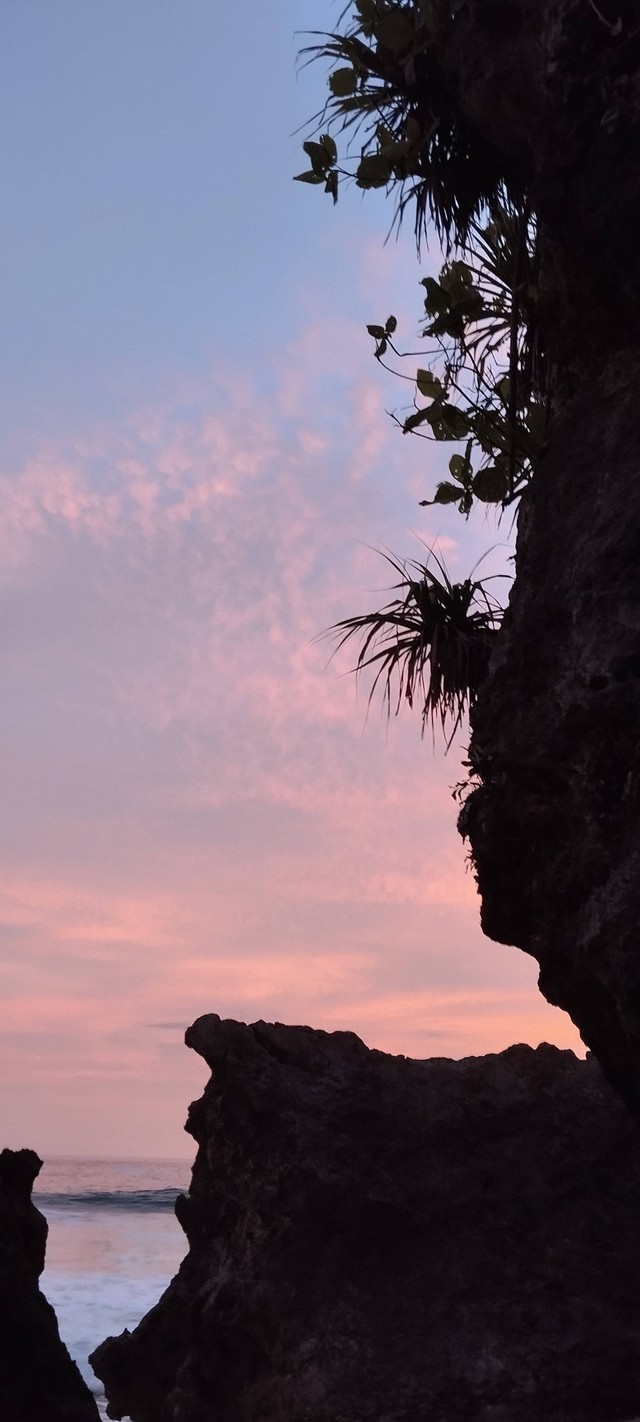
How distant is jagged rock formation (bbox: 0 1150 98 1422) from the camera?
427 cm

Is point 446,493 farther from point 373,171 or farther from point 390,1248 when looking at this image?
point 390,1248

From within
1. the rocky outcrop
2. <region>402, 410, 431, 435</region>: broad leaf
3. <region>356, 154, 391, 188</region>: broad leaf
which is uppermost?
<region>356, 154, 391, 188</region>: broad leaf

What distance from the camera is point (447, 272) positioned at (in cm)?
582

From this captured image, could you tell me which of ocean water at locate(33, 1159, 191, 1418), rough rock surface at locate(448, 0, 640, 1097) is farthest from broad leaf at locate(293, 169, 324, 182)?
ocean water at locate(33, 1159, 191, 1418)

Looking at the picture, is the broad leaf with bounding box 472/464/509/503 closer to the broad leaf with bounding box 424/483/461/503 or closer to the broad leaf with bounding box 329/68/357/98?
the broad leaf with bounding box 424/483/461/503

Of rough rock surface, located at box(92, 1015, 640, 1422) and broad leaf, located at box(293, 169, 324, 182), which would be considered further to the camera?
broad leaf, located at box(293, 169, 324, 182)

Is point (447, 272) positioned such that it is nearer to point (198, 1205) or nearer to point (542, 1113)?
point (542, 1113)

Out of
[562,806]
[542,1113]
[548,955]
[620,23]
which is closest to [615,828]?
[562,806]

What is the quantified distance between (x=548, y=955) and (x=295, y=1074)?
4.64 feet

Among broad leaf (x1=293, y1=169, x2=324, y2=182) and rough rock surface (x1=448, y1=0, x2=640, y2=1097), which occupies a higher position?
broad leaf (x1=293, y1=169, x2=324, y2=182)

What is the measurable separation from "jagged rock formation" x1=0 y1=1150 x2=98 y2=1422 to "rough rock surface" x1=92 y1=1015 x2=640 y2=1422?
0.54 m

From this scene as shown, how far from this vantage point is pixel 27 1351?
14.3 feet

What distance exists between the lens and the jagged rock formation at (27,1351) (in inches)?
168

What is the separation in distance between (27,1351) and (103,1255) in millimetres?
13723
